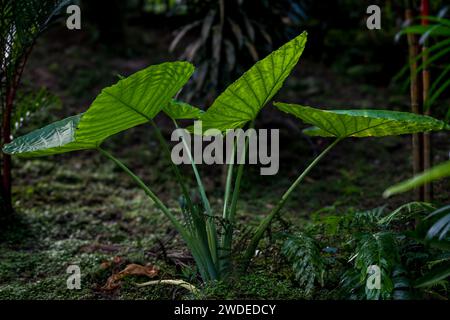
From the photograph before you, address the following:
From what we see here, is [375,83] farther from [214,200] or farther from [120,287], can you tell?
[120,287]

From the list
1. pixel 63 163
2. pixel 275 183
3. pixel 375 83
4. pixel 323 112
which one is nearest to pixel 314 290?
pixel 323 112

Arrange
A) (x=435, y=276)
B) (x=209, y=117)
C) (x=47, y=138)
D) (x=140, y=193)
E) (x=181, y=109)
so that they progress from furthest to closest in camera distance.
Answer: (x=140, y=193) < (x=181, y=109) < (x=209, y=117) < (x=47, y=138) < (x=435, y=276)

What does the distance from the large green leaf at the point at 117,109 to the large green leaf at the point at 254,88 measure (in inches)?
6.2

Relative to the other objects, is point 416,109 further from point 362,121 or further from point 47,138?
point 47,138

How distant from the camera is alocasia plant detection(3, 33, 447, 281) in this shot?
1594mm

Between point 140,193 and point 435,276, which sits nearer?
point 435,276

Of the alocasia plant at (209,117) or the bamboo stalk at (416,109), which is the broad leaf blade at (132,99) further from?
the bamboo stalk at (416,109)

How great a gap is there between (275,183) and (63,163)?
5.48ft

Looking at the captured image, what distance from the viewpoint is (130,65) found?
525 cm

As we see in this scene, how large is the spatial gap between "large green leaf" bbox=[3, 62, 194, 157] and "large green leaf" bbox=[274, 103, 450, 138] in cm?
37

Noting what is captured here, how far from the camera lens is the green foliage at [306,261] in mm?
1681

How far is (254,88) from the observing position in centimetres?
169

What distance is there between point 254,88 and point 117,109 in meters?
0.46

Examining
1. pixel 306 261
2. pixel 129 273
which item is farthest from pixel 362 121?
pixel 129 273
